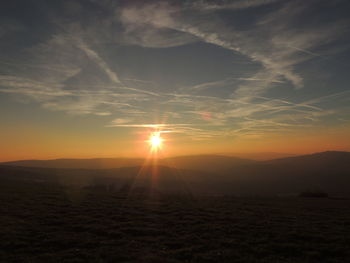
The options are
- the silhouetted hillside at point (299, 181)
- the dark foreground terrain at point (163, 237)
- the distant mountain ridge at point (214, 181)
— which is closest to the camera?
the dark foreground terrain at point (163, 237)

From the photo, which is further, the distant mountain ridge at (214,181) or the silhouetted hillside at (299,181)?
the silhouetted hillside at (299,181)

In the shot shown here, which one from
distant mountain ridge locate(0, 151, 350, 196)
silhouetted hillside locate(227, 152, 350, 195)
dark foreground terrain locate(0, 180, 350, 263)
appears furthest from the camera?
silhouetted hillside locate(227, 152, 350, 195)

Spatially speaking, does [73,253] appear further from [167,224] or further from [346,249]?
[346,249]

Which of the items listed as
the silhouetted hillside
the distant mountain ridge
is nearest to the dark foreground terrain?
the distant mountain ridge

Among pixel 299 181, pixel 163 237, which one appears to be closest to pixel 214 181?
pixel 299 181

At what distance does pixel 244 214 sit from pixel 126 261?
50.8 feet

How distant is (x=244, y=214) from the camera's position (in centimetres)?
2373

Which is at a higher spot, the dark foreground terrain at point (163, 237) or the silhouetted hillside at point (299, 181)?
the dark foreground terrain at point (163, 237)

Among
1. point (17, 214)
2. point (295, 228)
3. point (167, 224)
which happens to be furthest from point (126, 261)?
point (17, 214)

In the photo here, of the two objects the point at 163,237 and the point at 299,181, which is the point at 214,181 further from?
the point at 163,237

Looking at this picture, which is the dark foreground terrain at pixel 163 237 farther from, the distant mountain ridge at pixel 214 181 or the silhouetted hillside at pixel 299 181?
the silhouetted hillside at pixel 299 181

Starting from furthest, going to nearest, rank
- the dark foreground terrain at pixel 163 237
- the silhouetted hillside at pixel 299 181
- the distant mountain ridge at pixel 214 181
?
the silhouetted hillside at pixel 299 181 < the distant mountain ridge at pixel 214 181 < the dark foreground terrain at pixel 163 237

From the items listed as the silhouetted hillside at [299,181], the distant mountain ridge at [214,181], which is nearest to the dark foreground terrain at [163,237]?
the distant mountain ridge at [214,181]

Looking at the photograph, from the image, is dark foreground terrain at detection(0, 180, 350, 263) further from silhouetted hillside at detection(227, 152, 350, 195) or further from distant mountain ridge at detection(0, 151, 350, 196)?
silhouetted hillside at detection(227, 152, 350, 195)
